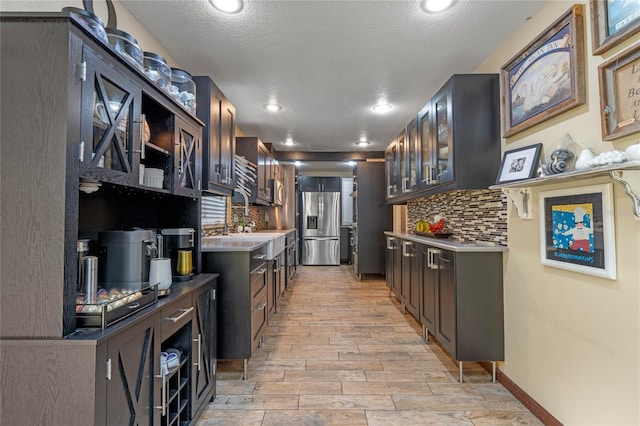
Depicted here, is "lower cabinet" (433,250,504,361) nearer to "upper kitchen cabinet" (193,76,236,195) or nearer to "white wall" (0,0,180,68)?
"upper kitchen cabinet" (193,76,236,195)

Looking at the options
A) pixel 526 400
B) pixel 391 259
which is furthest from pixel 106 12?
pixel 391 259

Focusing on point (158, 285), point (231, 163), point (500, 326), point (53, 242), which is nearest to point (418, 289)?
point (500, 326)

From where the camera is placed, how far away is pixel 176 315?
147 cm

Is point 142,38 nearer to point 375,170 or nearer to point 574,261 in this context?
point 574,261

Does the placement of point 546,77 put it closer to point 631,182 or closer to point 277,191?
point 631,182

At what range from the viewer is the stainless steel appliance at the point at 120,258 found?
1354mm

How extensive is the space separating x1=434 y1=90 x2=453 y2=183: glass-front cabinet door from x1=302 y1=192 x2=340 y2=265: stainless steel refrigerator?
497 cm

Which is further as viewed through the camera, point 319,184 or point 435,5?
point 319,184

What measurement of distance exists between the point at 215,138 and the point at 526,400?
2814 mm

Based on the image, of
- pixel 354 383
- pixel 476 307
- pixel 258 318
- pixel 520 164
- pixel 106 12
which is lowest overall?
pixel 354 383

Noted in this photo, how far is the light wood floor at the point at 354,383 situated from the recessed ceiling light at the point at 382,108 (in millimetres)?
2473

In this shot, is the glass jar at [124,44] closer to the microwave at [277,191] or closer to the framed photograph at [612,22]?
the framed photograph at [612,22]

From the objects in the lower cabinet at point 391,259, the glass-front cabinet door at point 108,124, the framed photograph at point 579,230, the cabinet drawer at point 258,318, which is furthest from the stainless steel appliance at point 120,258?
the lower cabinet at point 391,259

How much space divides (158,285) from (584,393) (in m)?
2.14
